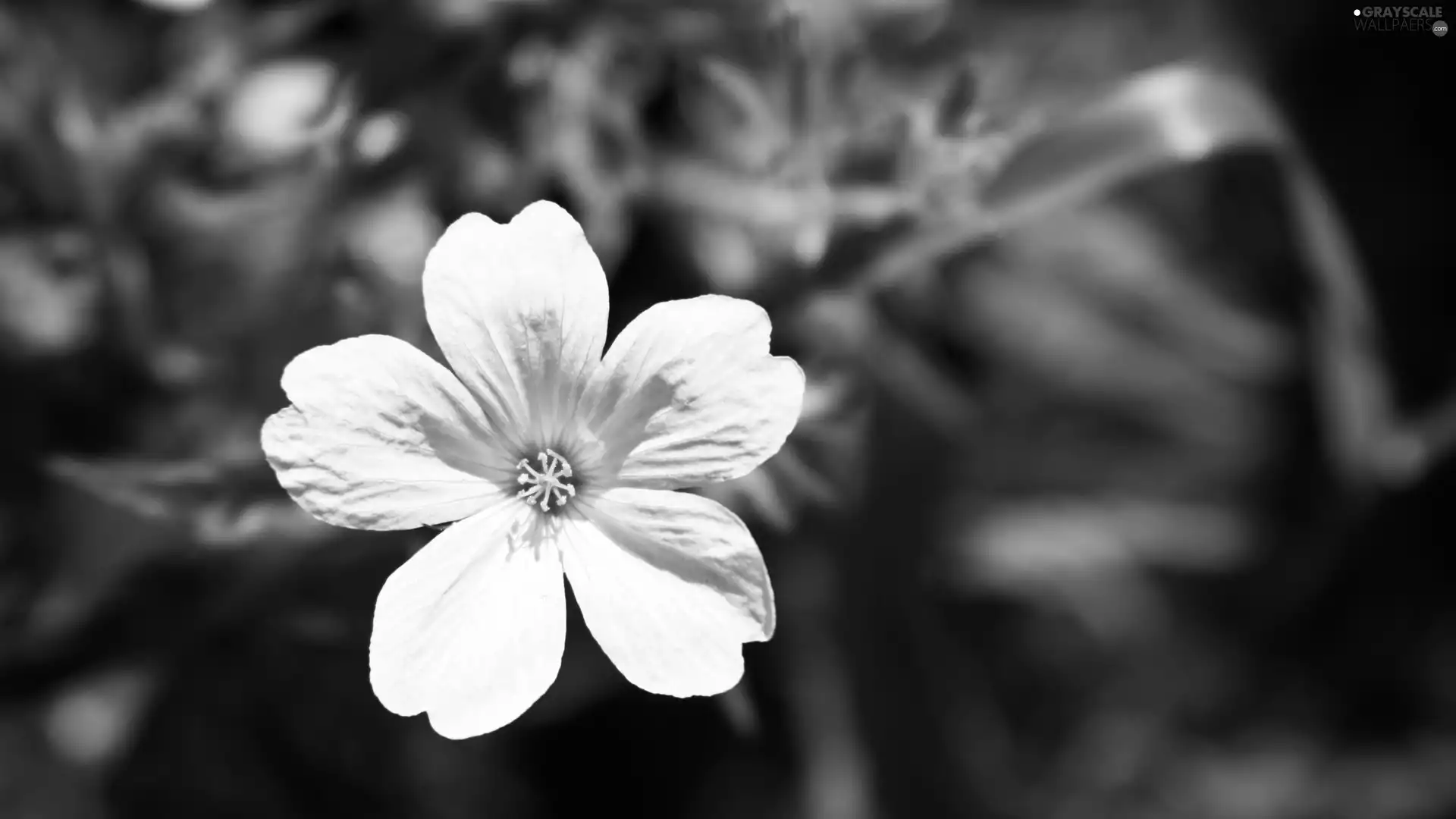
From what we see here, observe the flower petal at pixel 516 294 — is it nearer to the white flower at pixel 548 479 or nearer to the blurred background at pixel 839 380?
the white flower at pixel 548 479

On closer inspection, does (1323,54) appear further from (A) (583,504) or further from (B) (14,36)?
(B) (14,36)

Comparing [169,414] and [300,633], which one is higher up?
[169,414]

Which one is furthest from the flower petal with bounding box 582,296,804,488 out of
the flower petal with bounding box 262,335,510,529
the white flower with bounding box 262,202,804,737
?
the flower petal with bounding box 262,335,510,529

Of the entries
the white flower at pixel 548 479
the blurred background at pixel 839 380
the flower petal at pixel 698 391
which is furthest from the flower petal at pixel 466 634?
the blurred background at pixel 839 380

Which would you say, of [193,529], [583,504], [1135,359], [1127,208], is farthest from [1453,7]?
[193,529]

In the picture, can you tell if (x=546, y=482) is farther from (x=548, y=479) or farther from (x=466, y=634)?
(x=466, y=634)

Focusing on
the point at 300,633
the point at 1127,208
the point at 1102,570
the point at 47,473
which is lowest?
the point at 300,633
